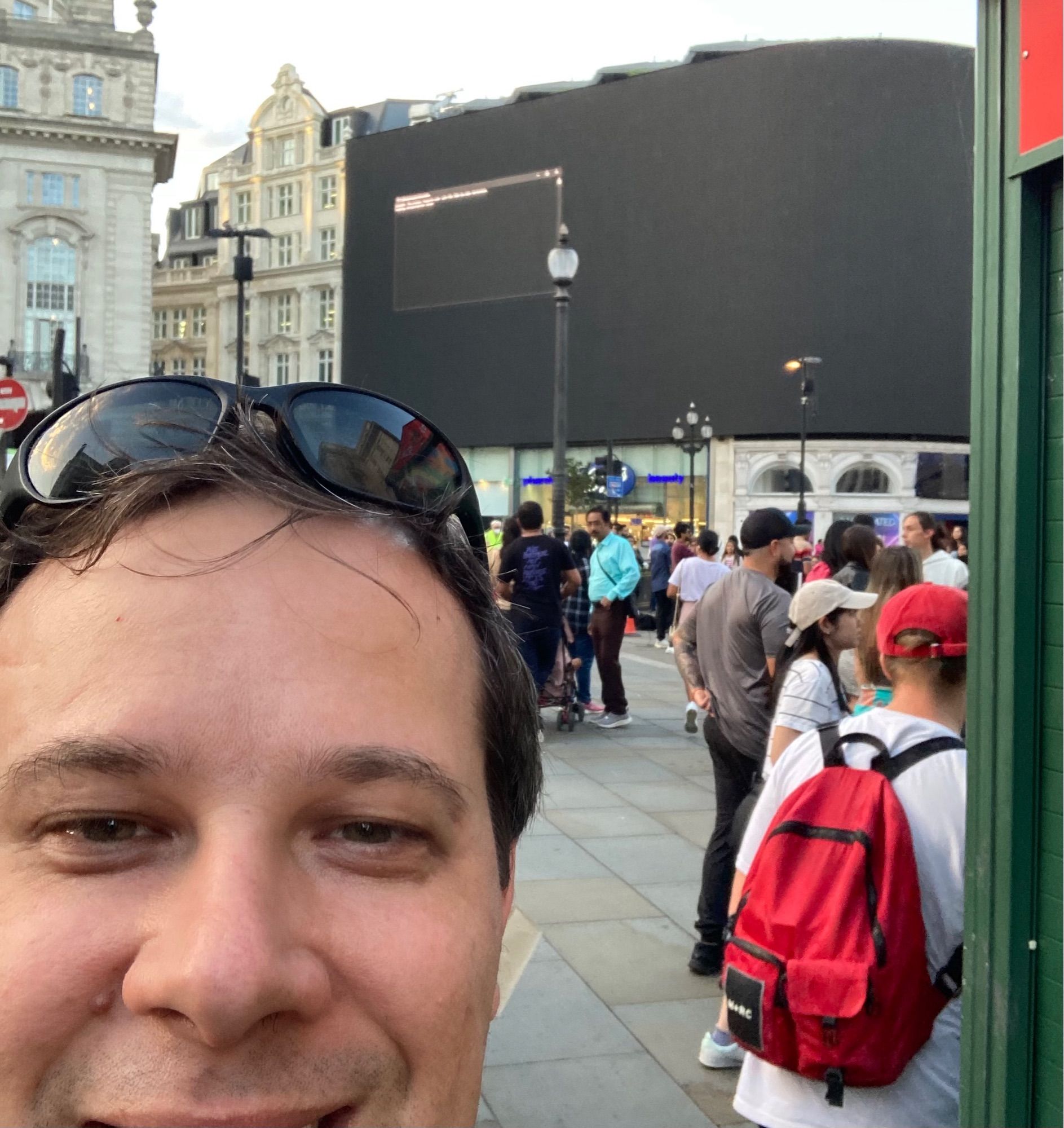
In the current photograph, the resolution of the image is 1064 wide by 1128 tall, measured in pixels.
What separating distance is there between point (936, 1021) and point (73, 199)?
1986 inches

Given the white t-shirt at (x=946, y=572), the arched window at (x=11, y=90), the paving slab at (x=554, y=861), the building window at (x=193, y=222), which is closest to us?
the paving slab at (x=554, y=861)

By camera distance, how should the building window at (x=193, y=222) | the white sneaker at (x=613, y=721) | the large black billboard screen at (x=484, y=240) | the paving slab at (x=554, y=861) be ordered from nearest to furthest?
the paving slab at (x=554, y=861) < the white sneaker at (x=613, y=721) < the large black billboard screen at (x=484, y=240) < the building window at (x=193, y=222)

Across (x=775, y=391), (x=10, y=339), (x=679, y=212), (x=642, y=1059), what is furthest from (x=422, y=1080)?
(x=10, y=339)

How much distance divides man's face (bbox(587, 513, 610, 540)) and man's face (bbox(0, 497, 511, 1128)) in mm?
9948

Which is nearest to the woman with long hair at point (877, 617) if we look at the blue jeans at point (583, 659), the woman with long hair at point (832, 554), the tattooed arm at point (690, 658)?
the tattooed arm at point (690, 658)

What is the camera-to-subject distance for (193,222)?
8038cm

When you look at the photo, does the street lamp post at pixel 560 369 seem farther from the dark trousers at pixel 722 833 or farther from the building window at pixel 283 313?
the building window at pixel 283 313

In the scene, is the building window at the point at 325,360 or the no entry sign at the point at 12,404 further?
the building window at the point at 325,360

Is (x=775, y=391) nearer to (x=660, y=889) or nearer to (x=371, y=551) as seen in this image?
(x=660, y=889)

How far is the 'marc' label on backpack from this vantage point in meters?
2.37

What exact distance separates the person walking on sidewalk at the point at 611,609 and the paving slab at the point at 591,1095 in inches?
258

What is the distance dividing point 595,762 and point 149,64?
1884 inches

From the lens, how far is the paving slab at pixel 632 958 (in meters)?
4.60

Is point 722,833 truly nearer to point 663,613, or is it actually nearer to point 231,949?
point 231,949
